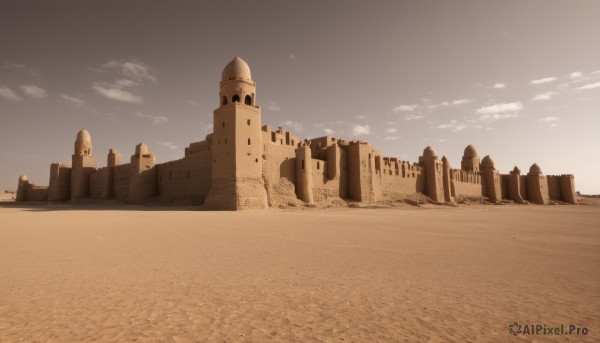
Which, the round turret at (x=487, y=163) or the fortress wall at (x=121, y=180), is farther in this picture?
the round turret at (x=487, y=163)

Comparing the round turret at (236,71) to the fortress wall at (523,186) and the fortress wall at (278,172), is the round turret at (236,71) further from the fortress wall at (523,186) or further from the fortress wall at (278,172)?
the fortress wall at (523,186)

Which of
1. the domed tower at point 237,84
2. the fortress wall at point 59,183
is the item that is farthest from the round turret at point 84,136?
the domed tower at point 237,84

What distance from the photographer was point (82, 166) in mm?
52000

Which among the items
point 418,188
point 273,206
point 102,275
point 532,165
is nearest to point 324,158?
point 273,206

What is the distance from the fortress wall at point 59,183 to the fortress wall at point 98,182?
4.92 m

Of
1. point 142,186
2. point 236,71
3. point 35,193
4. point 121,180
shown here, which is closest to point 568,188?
point 236,71

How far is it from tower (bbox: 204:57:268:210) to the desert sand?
18.7 meters

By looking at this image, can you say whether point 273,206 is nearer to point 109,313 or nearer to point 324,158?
point 324,158

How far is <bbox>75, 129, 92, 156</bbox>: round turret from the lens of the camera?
5234 centimetres

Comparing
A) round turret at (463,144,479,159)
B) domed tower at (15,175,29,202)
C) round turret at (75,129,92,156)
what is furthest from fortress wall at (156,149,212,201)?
round turret at (463,144,479,159)

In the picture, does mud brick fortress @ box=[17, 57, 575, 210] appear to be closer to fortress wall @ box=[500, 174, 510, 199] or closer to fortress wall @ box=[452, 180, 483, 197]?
fortress wall @ box=[452, 180, 483, 197]

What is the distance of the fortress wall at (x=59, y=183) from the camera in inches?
2037

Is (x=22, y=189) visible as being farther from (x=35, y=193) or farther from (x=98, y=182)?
(x=98, y=182)

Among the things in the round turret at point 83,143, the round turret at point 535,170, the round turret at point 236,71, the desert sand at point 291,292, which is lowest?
the desert sand at point 291,292
